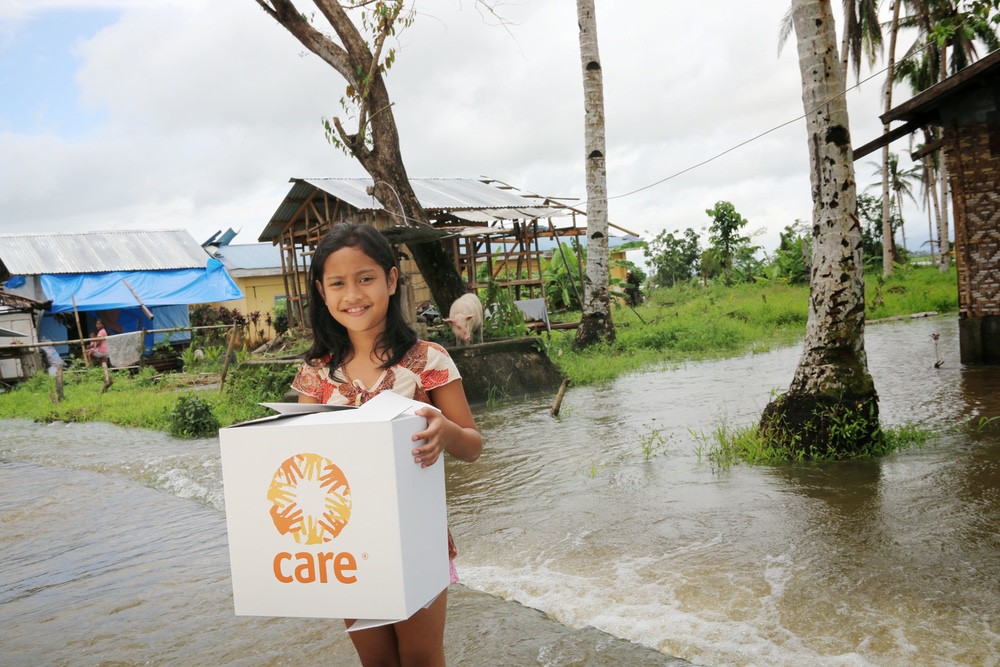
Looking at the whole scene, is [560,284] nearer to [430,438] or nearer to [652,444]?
[652,444]

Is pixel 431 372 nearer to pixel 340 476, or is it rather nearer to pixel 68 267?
pixel 340 476

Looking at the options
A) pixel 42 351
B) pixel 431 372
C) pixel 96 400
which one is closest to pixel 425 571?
pixel 431 372

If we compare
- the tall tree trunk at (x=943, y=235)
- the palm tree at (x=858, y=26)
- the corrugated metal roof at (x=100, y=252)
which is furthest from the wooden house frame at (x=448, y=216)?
the tall tree trunk at (x=943, y=235)

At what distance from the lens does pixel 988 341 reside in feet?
31.6

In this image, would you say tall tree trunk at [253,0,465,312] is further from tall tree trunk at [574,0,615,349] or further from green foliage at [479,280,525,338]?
tall tree trunk at [574,0,615,349]

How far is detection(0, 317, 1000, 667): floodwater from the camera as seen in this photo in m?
3.37

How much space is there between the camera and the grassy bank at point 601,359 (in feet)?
35.1

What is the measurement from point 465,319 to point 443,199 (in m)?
6.79

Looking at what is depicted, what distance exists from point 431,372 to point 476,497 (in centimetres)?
371

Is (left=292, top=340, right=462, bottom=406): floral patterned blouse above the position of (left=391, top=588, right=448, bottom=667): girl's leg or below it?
above

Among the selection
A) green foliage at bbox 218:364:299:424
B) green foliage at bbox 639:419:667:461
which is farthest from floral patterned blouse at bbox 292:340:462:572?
green foliage at bbox 218:364:299:424

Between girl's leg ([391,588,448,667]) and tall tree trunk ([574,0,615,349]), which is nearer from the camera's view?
girl's leg ([391,588,448,667])

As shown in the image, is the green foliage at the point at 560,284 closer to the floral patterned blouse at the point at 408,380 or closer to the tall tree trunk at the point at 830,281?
the tall tree trunk at the point at 830,281

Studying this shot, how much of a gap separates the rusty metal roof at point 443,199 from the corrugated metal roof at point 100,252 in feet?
14.5
